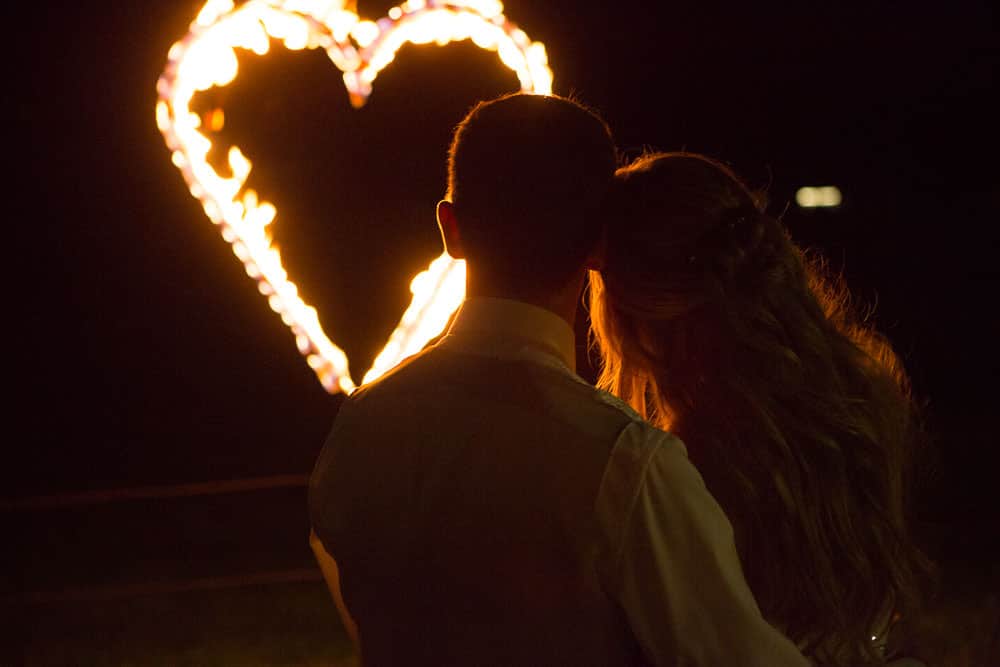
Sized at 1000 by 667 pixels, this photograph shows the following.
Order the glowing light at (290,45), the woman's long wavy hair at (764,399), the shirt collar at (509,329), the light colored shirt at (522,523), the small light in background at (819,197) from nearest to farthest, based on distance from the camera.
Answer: the light colored shirt at (522,523)
the shirt collar at (509,329)
the woman's long wavy hair at (764,399)
the glowing light at (290,45)
the small light in background at (819,197)

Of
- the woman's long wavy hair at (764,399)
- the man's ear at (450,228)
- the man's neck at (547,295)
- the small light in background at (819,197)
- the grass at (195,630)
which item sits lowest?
the grass at (195,630)

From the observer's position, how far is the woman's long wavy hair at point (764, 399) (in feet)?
6.41

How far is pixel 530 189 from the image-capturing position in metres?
1.52

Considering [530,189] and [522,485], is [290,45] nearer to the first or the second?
[530,189]

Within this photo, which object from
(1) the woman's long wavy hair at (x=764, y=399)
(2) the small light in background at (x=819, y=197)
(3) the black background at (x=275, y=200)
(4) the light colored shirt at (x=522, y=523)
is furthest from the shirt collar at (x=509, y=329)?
(2) the small light in background at (x=819, y=197)

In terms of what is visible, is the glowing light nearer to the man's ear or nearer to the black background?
the black background

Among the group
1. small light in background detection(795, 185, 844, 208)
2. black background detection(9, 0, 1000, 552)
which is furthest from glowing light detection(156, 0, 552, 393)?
small light in background detection(795, 185, 844, 208)

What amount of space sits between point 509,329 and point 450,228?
0.64ft

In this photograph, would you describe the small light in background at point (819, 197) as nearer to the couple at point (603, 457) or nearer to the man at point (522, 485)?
the couple at point (603, 457)

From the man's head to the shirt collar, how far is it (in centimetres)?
3

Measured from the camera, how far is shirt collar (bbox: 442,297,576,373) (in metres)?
1.52

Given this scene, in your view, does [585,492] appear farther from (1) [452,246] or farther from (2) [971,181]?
(2) [971,181]

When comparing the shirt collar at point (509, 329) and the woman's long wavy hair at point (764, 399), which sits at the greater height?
the shirt collar at point (509, 329)

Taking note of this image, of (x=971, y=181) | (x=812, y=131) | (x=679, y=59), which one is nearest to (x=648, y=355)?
(x=679, y=59)
